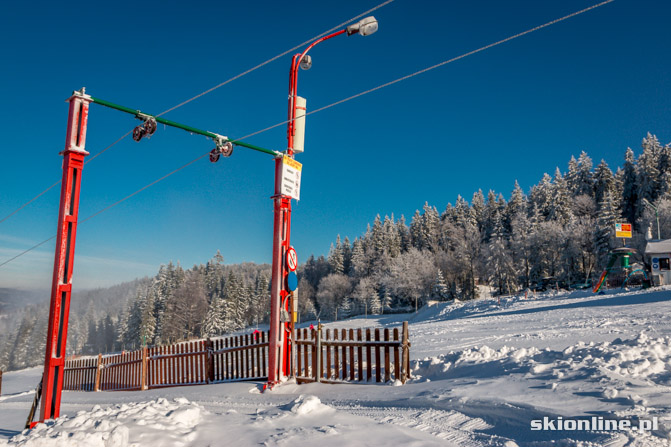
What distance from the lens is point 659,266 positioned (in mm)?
31031

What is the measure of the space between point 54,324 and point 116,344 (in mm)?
93051

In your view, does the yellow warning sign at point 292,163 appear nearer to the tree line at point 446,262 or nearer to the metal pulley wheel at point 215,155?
the metal pulley wheel at point 215,155

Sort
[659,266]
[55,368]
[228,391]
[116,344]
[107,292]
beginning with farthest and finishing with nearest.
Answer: [107,292]
[116,344]
[659,266]
[228,391]
[55,368]

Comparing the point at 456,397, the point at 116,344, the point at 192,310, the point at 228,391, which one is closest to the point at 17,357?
the point at 116,344

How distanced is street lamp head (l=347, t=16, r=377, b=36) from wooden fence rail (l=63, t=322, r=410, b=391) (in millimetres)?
6396

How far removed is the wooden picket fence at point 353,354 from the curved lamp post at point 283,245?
47 centimetres

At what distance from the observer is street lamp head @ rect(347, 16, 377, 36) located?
951cm

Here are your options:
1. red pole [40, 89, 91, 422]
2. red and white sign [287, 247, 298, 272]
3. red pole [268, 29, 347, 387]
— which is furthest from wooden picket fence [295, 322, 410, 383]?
red pole [40, 89, 91, 422]

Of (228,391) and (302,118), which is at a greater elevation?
(302,118)

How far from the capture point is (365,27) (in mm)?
9578

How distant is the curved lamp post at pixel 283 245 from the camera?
10281 mm

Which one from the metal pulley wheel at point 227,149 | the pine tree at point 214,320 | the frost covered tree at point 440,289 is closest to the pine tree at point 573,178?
the frost covered tree at point 440,289

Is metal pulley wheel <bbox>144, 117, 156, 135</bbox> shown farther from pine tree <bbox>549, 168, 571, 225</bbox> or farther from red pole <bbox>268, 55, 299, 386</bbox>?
pine tree <bbox>549, 168, 571, 225</bbox>

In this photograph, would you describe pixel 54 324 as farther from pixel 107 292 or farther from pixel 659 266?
pixel 107 292
